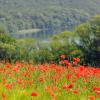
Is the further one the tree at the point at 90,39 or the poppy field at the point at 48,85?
the tree at the point at 90,39

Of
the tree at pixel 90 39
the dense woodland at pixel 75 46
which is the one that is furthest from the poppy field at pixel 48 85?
the tree at pixel 90 39

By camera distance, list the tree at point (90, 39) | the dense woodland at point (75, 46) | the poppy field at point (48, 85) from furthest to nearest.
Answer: the tree at point (90, 39), the dense woodland at point (75, 46), the poppy field at point (48, 85)

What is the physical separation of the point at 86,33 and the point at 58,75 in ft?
228

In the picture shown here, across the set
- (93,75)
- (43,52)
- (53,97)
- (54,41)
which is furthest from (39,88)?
(54,41)

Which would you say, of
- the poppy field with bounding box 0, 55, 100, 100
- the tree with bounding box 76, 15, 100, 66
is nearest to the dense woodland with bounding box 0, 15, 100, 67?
the tree with bounding box 76, 15, 100, 66

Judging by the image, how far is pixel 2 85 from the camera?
18.7 feet

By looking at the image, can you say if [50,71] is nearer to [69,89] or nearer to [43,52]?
[69,89]

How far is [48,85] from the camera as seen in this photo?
610cm

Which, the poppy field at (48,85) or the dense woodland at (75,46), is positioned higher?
the poppy field at (48,85)

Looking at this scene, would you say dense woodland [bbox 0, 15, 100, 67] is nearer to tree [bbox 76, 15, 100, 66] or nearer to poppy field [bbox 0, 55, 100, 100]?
tree [bbox 76, 15, 100, 66]

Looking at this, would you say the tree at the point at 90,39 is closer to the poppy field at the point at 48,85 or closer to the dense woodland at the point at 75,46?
the dense woodland at the point at 75,46

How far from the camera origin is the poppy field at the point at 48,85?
5086mm

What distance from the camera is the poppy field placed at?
16.7 feet

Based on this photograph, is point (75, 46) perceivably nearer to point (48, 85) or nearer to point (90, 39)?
point (90, 39)
